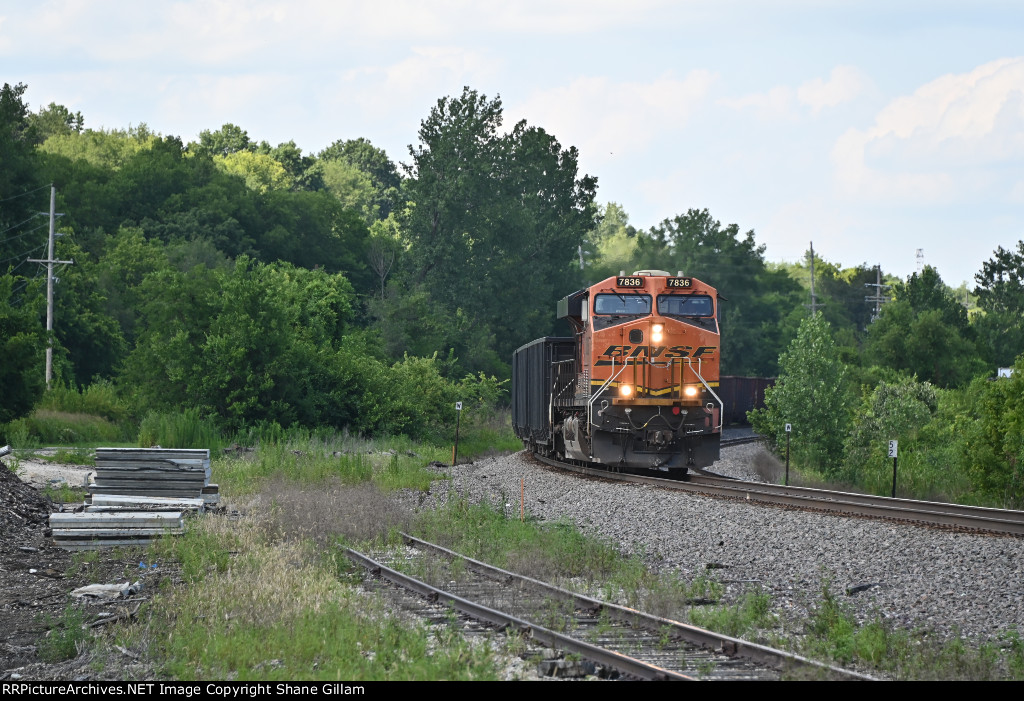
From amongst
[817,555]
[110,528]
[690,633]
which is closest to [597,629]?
[690,633]

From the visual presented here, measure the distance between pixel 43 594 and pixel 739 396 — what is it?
43535 mm

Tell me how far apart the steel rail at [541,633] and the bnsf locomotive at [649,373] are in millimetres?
10704

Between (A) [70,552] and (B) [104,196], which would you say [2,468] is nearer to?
(A) [70,552]

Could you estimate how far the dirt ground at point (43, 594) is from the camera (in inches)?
322

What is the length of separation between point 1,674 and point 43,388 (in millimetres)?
19927

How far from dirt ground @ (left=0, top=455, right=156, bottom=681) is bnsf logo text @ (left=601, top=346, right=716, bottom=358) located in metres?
10.7

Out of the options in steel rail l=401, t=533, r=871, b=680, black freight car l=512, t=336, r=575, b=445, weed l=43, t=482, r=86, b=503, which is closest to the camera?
steel rail l=401, t=533, r=871, b=680

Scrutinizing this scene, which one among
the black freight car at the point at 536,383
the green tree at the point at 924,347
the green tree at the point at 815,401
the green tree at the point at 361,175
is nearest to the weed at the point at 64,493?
the black freight car at the point at 536,383

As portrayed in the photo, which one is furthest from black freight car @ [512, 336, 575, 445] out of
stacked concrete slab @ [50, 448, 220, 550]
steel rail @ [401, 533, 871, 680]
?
steel rail @ [401, 533, 871, 680]

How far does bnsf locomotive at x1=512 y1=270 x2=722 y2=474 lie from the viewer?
73.0 feet

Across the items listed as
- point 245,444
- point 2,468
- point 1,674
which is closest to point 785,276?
point 245,444

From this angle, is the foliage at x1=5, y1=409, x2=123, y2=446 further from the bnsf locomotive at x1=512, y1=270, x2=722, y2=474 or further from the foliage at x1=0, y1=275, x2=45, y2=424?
the bnsf locomotive at x1=512, y1=270, x2=722, y2=474

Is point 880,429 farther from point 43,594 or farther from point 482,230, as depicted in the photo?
point 482,230

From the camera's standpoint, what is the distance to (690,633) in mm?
8938
